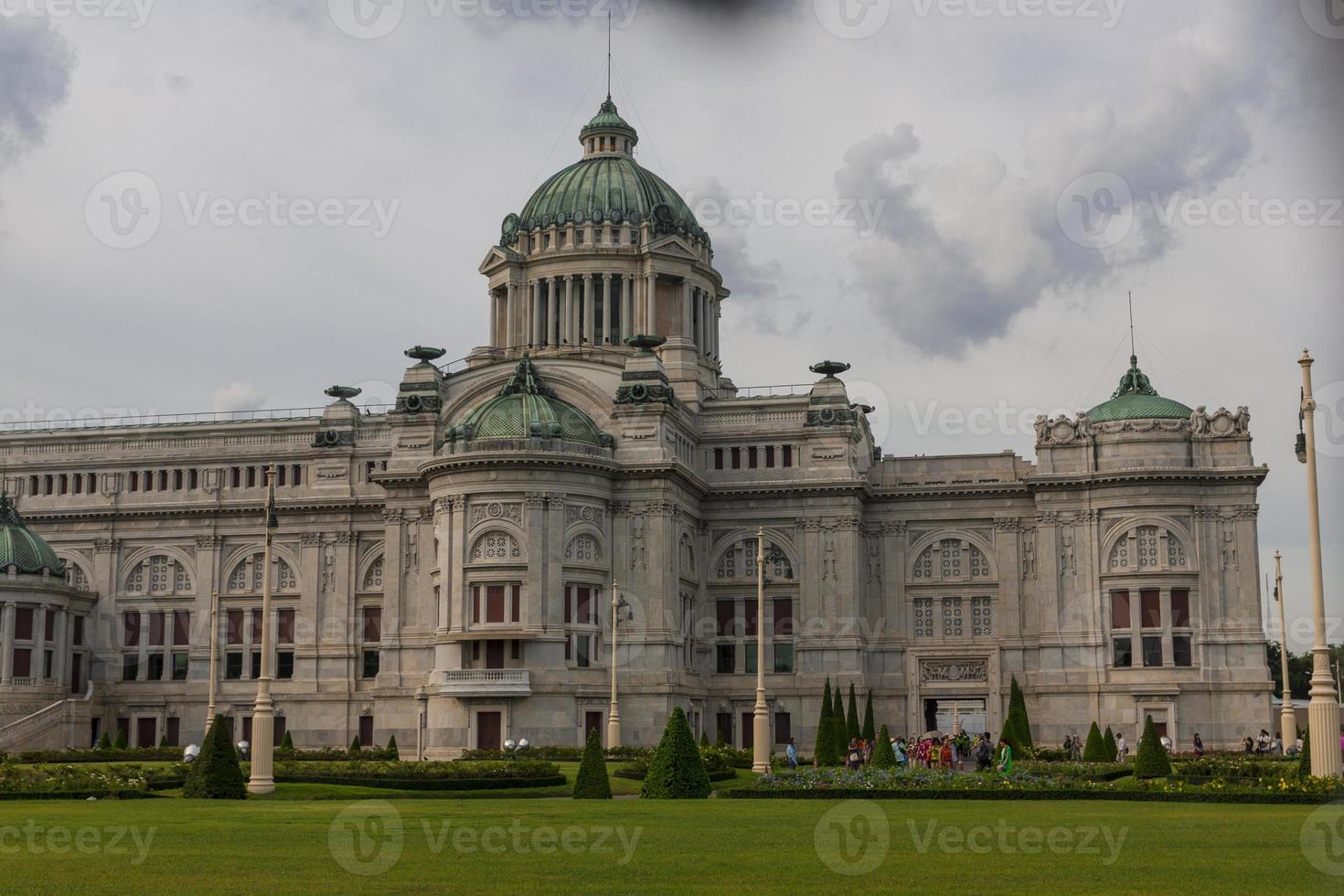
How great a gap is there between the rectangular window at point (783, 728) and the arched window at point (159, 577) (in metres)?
35.4

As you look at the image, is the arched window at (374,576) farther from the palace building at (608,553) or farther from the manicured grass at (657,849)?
the manicured grass at (657,849)

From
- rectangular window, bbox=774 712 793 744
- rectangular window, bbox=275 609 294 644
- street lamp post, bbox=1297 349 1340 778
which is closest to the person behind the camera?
street lamp post, bbox=1297 349 1340 778

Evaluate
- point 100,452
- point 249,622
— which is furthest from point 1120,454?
point 100,452

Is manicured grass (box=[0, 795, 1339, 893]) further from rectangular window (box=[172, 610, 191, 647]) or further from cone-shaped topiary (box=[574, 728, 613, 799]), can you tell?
rectangular window (box=[172, 610, 191, 647])

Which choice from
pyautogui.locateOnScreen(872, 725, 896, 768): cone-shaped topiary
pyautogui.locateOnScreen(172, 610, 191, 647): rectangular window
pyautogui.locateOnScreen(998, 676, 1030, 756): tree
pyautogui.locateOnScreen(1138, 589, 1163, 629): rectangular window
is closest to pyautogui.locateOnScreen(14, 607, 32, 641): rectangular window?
pyautogui.locateOnScreen(172, 610, 191, 647): rectangular window

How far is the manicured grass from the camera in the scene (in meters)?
24.1

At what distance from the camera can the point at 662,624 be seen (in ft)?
278

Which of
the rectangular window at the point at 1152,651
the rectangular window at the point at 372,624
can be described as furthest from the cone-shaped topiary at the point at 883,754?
the rectangular window at the point at 372,624

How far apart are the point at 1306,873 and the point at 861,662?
2543 inches

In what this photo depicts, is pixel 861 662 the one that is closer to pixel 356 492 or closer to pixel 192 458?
pixel 356 492

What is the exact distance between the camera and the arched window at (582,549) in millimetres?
84125

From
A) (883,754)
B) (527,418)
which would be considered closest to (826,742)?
(883,754)

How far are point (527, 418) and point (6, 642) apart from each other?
3141 centimetres

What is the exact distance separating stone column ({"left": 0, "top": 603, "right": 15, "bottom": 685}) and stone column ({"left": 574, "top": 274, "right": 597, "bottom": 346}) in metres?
35.3
